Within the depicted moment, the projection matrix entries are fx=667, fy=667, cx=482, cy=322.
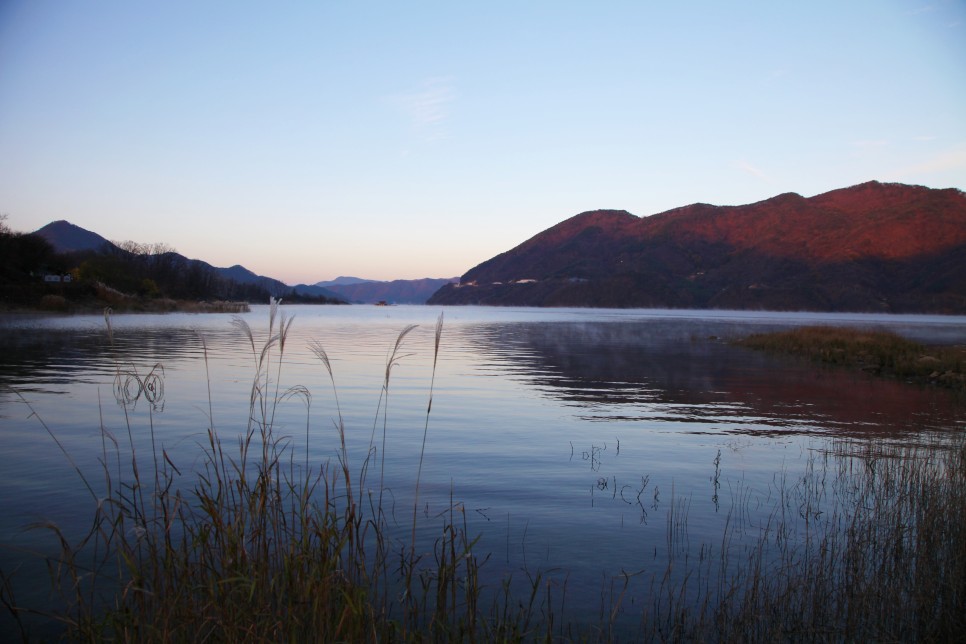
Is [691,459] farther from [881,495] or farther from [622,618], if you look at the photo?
[622,618]

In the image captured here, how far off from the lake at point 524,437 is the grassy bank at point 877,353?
240cm

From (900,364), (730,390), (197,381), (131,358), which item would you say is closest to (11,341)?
(131,358)

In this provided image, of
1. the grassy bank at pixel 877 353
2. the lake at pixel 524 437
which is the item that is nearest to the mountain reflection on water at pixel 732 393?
the lake at pixel 524 437

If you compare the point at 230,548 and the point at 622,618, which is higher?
the point at 230,548

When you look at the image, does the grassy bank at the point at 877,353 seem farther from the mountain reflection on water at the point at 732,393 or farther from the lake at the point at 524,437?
the lake at the point at 524,437

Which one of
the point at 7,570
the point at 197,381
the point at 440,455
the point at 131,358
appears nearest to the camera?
the point at 7,570

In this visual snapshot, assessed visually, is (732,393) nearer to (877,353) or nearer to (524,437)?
(524,437)

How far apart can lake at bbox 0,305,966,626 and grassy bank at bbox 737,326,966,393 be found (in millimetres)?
2405

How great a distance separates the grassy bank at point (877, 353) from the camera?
30953 millimetres

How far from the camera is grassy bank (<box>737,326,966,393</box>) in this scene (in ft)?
102

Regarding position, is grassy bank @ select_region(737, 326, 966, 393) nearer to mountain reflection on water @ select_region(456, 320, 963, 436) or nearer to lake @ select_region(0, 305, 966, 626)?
mountain reflection on water @ select_region(456, 320, 963, 436)

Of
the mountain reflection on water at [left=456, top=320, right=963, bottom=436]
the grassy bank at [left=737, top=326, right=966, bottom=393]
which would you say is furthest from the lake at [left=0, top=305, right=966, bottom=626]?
the grassy bank at [left=737, top=326, right=966, bottom=393]

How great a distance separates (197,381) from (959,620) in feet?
76.4

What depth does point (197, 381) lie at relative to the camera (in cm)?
2411
